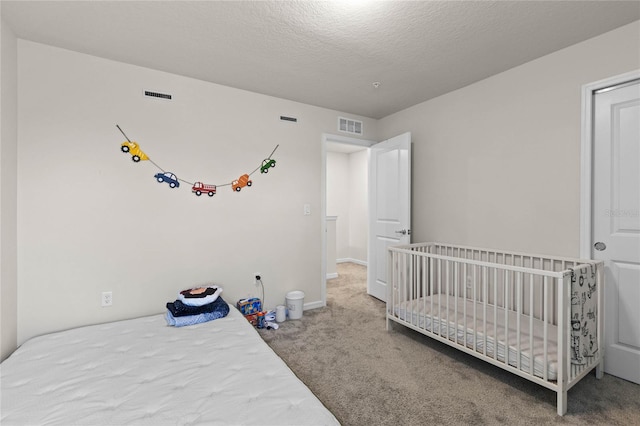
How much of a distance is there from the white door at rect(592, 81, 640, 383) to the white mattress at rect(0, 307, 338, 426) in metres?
2.15

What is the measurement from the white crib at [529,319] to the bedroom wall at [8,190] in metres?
2.84

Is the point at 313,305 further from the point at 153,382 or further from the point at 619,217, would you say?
the point at 619,217

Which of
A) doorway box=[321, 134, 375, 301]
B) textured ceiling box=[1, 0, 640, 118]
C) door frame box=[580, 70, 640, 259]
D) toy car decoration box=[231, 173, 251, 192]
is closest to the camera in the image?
textured ceiling box=[1, 0, 640, 118]

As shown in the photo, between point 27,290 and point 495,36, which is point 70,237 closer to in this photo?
point 27,290

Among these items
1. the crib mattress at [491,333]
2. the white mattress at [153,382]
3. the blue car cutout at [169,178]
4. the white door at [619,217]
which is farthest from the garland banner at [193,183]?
the white door at [619,217]

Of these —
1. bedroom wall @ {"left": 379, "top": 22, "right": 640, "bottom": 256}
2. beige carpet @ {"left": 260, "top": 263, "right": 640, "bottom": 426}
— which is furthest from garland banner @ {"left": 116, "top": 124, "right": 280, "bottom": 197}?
bedroom wall @ {"left": 379, "top": 22, "right": 640, "bottom": 256}

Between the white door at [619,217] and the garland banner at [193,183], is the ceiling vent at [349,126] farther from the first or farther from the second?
the white door at [619,217]

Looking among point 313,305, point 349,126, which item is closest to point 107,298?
point 313,305

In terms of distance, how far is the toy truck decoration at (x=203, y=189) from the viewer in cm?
269

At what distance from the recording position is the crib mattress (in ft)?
5.67

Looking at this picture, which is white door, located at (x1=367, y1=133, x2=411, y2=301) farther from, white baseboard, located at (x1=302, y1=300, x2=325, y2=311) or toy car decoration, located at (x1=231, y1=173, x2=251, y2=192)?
toy car decoration, located at (x1=231, y1=173, x2=251, y2=192)

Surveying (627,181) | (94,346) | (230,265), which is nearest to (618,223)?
(627,181)

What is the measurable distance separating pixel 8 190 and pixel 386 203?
10.9 ft

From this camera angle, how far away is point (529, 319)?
1908 millimetres
